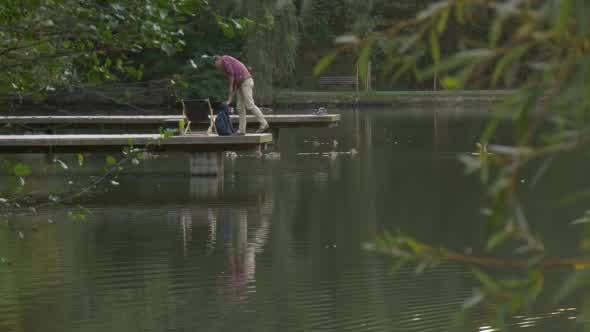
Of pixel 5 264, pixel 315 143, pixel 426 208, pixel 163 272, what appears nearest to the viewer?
pixel 5 264

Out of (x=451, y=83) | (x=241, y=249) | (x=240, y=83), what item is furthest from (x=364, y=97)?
(x=451, y=83)

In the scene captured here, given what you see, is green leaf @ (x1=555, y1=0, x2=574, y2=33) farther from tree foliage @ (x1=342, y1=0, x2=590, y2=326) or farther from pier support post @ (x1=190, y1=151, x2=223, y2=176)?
pier support post @ (x1=190, y1=151, x2=223, y2=176)

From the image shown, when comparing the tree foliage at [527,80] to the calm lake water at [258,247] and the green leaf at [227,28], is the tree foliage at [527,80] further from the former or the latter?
the green leaf at [227,28]

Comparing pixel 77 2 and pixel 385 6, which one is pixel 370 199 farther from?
pixel 385 6

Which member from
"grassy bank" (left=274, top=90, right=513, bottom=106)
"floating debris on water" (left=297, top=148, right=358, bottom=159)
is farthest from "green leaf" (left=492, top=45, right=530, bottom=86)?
"grassy bank" (left=274, top=90, right=513, bottom=106)

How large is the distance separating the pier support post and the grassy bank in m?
23.3

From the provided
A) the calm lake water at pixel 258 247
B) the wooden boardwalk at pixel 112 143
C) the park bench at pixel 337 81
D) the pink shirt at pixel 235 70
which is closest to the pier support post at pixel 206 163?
the calm lake water at pixel 258 247

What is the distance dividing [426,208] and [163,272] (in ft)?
15.1

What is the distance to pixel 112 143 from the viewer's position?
14109 mm

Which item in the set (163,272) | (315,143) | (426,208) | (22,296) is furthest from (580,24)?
(315,143)

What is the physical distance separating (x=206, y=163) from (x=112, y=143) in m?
1.44

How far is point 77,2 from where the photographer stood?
18.2ft

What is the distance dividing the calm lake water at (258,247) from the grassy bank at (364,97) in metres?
20.6

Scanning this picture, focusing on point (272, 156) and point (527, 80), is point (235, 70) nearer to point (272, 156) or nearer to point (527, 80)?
point (272, 156)
